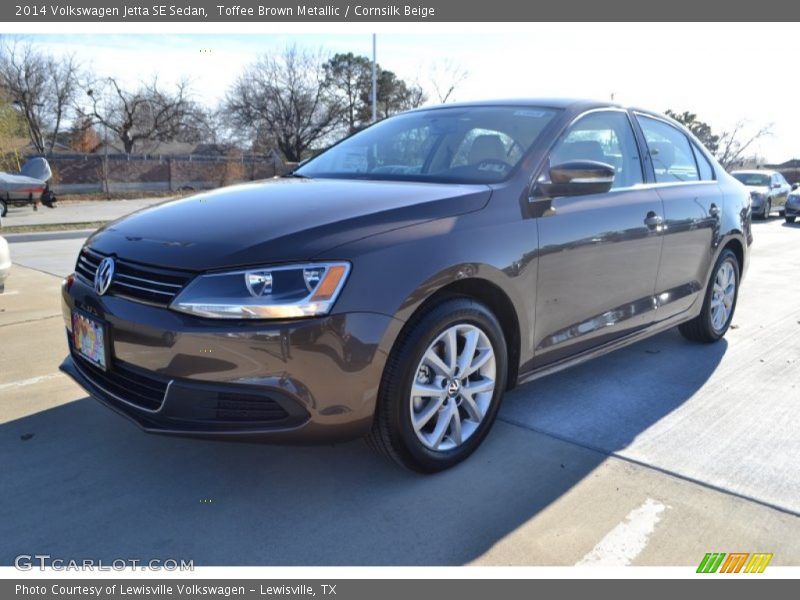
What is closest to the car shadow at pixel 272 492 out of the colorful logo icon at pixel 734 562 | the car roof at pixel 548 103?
the colorful logo icon at pixel 734 562

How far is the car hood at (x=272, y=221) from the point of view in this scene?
2.36 meters

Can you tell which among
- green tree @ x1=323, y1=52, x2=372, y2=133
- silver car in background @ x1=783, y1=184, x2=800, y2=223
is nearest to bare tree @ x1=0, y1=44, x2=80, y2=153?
green tree @ x1=323, y1=52, x2=372, y2=133

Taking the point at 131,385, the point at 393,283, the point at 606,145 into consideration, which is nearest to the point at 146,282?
the point at 131,385

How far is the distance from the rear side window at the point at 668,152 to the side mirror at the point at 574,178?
113cm

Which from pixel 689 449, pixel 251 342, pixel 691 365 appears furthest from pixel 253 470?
pixel 691 365

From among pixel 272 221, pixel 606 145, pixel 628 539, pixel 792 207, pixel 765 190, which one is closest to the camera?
pixel 628 539

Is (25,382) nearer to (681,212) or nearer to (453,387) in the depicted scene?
(453,387)

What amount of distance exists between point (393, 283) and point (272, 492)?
1047 millimetres

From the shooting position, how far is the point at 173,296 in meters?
2.35

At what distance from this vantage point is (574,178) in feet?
9.91

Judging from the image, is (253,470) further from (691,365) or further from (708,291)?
(708,291)

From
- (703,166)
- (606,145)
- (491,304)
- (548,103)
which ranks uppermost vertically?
(548,103)

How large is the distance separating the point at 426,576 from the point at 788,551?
1.34 m

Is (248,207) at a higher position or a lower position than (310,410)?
higher
